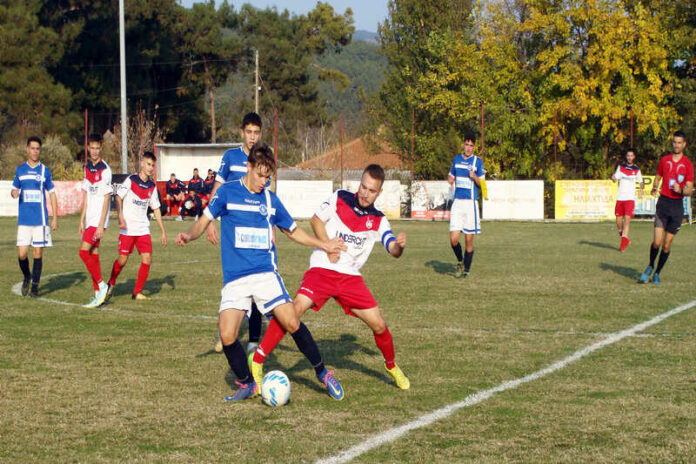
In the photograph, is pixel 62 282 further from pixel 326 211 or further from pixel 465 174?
pixel 326 211

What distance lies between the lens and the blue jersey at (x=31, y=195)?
11.7m

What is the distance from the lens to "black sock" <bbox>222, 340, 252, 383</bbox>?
19.8 ft

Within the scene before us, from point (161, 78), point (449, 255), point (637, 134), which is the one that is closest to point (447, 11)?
point (637, 134)

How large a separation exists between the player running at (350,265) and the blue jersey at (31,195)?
6594 millimetres

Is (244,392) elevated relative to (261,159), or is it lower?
lower

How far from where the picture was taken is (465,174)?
14.0 metres

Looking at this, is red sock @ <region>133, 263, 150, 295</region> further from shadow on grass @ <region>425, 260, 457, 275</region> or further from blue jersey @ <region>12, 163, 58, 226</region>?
shadow on grass @ <region>425, 260, 457, 275</region>

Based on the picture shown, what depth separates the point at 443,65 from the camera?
40.9m

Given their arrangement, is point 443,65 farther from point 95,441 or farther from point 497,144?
point 95,441

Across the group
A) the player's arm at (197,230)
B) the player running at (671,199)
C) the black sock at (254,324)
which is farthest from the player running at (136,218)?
the player running at (671,199)

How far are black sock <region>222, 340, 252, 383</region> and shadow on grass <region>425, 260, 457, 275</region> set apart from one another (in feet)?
28.0

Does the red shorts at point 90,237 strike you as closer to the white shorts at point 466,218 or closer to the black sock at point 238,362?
the black sock at point 238,362

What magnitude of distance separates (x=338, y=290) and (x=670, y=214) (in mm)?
8213

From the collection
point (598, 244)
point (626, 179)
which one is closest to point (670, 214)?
point (626, 179)
